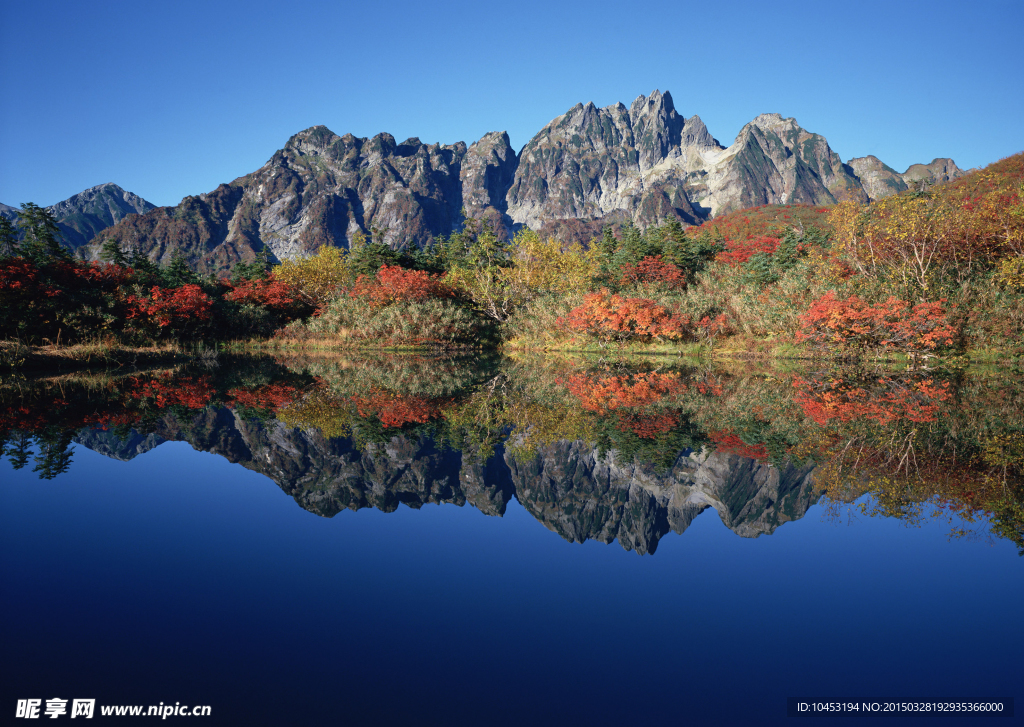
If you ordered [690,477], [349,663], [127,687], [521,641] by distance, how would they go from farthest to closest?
[690,477] < [521,641] < [349,663] < [127,687]

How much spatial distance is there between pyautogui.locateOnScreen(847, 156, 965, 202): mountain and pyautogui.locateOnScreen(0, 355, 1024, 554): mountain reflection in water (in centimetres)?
19404

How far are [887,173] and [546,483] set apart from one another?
233 metres

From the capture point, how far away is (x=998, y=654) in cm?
328

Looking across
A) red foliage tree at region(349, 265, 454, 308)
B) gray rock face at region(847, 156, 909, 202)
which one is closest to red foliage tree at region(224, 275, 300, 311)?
red foliage tree at region(349, 265, 454, 308)

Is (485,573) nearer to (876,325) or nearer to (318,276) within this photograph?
(876,325)

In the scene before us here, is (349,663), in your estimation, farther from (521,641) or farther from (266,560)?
(266,560)

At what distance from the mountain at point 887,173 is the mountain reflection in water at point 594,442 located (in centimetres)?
19404

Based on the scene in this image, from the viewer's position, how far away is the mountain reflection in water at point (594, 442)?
5.95 metres

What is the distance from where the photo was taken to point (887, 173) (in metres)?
188

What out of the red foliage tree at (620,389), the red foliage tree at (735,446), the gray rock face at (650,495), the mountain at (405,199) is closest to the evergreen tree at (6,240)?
the red foliage tree at (620,389)

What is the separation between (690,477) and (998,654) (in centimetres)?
352

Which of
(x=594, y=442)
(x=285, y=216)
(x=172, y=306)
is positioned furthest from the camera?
(x=285, y=216)

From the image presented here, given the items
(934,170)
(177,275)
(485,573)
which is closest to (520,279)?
(177,275)

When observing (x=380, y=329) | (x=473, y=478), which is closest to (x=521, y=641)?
(x=473, y=478)
